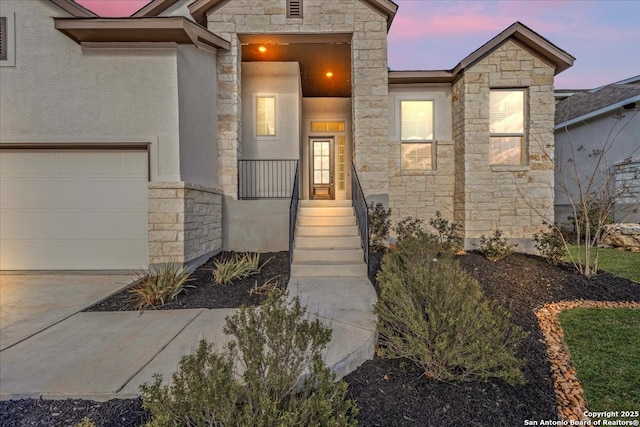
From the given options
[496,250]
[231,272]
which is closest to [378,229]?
[496,250]

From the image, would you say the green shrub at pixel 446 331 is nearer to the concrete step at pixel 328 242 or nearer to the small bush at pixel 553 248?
the concrete step at pixel 328 242

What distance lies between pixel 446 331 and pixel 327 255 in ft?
10.7

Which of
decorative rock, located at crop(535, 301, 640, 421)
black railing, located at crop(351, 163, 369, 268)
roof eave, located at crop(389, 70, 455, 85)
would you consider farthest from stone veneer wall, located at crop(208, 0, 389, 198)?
decorative rock, located at crop(535, 301, 640, 421)

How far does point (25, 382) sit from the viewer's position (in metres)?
2.59

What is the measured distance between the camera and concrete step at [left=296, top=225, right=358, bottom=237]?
644cm

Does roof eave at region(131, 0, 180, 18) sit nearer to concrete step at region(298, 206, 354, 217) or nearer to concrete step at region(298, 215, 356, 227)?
concrete step at region(298, 206, 354, 217)

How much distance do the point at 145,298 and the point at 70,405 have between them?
2300 millimetres

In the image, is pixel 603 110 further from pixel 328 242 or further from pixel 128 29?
pixel 128 29

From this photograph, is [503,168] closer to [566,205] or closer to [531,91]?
[531,91]

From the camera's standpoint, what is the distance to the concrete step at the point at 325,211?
708 centimetres

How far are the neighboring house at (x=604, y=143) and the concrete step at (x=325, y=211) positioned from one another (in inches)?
291

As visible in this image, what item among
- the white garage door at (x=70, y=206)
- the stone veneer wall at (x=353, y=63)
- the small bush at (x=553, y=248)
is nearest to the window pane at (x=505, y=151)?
the small bush at (x=553, y=248)

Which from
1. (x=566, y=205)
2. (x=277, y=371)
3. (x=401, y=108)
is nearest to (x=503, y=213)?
(x=401, y=108)

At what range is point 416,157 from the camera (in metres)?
8.74
